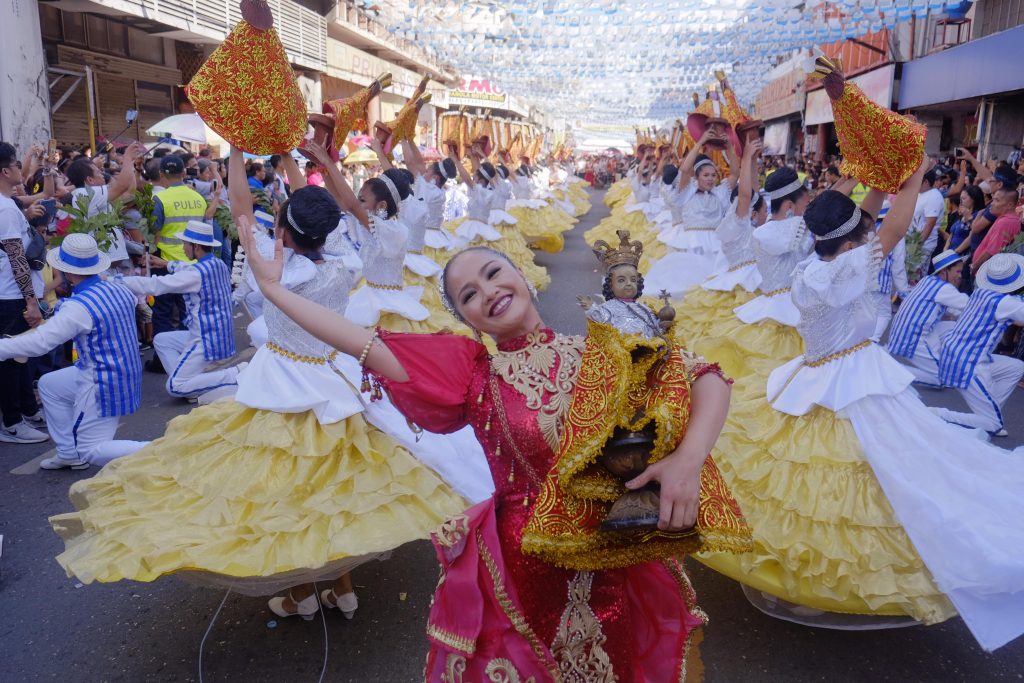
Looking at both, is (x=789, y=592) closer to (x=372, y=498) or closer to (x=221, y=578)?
(x=372, y=498)

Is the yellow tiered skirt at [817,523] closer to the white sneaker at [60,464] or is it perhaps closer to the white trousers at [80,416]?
the white trousers at [80,416]

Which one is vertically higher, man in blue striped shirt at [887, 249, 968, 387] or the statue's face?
the statue's face

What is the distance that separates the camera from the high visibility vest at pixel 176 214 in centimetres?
789

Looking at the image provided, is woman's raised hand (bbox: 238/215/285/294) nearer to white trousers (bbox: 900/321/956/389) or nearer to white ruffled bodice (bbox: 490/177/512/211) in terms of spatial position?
white trousers (bbox: 900/321/956/389)

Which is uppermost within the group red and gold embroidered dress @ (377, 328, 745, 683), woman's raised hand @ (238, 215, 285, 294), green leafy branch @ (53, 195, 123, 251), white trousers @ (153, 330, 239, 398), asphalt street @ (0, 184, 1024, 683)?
woman's raised hand @ (238, 215, 285, 294)

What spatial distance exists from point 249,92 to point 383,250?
216 centimetres

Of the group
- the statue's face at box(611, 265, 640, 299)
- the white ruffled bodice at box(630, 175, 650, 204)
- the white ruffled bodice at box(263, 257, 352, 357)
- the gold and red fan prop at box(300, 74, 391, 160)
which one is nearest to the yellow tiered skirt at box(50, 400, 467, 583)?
the white ruffled bodice at box(263, 257, 352, 357)

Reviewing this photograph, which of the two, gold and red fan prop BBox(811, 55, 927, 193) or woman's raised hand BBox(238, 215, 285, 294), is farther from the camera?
gold and red fan prop BBox(811, 55, 927, 193)

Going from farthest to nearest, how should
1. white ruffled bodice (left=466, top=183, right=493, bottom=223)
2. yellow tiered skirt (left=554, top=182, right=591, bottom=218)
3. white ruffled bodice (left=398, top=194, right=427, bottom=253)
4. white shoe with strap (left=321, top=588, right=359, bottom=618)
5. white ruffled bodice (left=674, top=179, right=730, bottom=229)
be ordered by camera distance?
yellow tiered skirt (left=554, top=182, right=591, bottom=218)
white ruffled bodice (left=466, top=183, right=493, bottom=223)
white ruffled bodice (left=674, top=179, right=730, bottom=229)
white ruffled bodice (left=398, top=194, right=427, bottom=253)
white shoe with strap (left=321, top=588, right=359, bottom=618)

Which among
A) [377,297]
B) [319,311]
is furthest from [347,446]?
[377,297]

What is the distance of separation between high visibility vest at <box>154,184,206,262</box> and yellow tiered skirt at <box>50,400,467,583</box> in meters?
4.80

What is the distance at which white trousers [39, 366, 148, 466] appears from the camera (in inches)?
194

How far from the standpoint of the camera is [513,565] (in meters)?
2.18

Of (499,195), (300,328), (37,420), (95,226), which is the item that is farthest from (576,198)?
(300,328)
